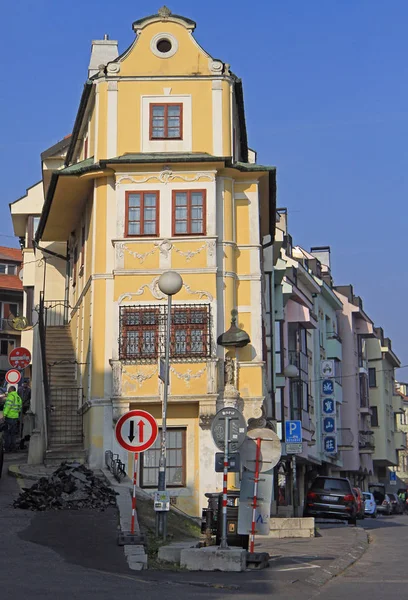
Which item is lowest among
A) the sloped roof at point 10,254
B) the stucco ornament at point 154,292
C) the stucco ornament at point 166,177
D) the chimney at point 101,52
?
the stucco ornament at point 154,292

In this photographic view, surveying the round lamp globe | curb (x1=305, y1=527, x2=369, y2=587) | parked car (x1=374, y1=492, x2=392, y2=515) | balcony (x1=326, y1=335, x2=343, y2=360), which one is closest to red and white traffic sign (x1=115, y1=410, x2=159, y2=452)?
the round lamp globe

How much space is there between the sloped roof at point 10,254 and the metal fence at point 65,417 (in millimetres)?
47216

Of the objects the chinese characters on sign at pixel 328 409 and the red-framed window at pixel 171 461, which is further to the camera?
the chinese characters on sign at pixel 328 409

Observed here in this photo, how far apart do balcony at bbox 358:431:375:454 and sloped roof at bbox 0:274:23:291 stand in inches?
1083

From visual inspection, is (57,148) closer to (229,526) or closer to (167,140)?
(167,140)

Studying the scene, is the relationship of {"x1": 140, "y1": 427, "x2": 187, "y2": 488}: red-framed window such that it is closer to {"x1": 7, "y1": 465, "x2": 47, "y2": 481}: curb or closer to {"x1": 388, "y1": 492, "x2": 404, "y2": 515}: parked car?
{"x1": 7, "y1": 465, "x2": 47, "y2": 481}: curb

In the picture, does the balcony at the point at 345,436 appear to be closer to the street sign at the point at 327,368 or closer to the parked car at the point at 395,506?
the parked car at the point at 395,506

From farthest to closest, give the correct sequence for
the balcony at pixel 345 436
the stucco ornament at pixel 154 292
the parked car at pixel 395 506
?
1. the balcony at pixel 345 436
2. the parked car at pixel 395 506
3. the stucco ornament at pixel 154 292

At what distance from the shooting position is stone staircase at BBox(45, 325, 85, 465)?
98.1 ft

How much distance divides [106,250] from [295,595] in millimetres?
17860

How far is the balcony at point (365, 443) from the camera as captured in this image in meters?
79.7

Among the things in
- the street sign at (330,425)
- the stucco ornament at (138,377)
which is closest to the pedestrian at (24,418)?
the stucco ornament at (138,377)

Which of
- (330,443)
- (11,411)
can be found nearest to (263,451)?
(11,411)

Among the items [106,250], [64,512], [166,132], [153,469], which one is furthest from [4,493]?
[166,132]
